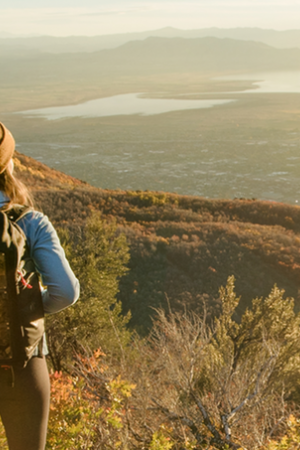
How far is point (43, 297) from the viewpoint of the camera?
178cm

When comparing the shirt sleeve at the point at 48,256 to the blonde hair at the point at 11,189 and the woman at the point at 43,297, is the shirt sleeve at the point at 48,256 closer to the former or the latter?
the woman at the point at 43,297

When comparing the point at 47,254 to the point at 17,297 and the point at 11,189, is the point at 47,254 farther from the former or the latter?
the point at 11,189

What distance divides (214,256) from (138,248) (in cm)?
416

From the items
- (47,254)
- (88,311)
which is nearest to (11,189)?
(47,254)

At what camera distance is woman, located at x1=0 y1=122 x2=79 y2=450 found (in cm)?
166

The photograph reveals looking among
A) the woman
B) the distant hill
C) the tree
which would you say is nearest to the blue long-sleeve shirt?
the woman

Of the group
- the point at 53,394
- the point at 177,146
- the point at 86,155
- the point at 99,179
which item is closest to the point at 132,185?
the point at 99,179

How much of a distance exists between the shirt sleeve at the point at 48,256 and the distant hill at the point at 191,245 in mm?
14447

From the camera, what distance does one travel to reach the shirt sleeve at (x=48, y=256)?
166 cm

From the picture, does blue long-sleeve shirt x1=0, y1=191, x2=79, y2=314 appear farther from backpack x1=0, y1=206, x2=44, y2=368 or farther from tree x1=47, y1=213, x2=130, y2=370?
tree x1=47, y1=213, x2=130, y2=370

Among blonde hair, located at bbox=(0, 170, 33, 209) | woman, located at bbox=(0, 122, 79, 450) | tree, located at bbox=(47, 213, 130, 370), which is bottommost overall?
tree, located at bbox=(47, 213, 130, 370)

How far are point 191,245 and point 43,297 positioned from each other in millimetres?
20696

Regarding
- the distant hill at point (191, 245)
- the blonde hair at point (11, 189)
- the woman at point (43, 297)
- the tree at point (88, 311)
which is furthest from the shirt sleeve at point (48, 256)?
the distant hill at point (191, 245)

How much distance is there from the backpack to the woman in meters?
0.05
